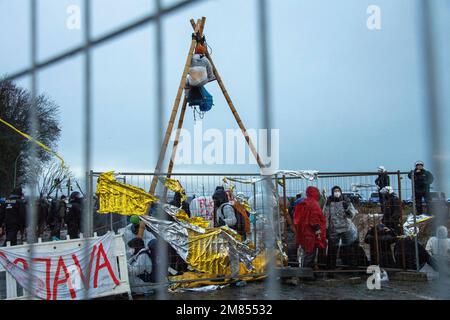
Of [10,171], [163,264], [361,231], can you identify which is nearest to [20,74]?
[163,264]

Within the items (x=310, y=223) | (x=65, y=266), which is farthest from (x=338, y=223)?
(x=65, y=266)

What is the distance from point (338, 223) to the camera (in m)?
5.09

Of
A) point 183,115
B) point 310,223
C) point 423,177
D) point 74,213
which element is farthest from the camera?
point 74,213

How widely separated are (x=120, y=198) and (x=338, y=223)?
97.2 inches

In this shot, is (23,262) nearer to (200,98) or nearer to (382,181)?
(200,98)

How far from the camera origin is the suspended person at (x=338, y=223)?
5.04 m

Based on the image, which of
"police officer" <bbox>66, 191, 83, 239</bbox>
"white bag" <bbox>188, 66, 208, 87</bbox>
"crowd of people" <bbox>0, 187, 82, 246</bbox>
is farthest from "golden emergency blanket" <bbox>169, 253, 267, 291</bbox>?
"police officer" <bbox>66, 191, 83, 239</bbox>

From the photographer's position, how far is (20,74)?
215cm

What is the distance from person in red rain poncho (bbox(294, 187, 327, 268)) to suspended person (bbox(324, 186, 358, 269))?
0.22 metres

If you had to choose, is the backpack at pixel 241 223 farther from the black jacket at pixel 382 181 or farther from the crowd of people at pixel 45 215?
the crowd of people at pixel 45 215

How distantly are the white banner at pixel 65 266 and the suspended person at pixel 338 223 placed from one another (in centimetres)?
240

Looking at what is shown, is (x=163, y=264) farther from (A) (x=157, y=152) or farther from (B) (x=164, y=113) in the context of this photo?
(B) (x=164, y=113)

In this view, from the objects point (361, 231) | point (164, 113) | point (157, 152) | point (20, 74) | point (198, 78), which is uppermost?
point (198, 78)
